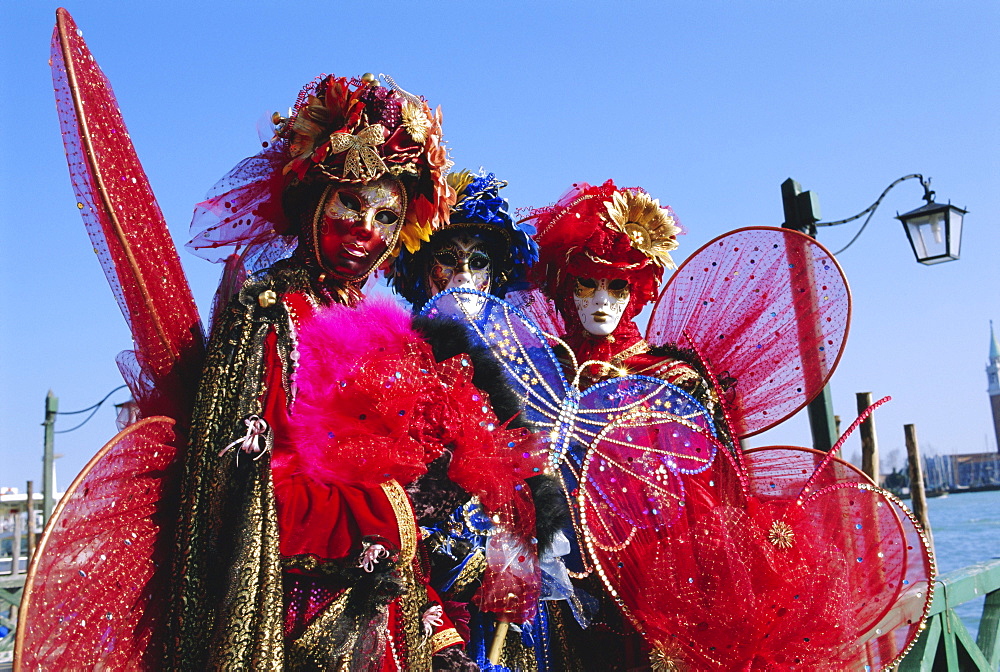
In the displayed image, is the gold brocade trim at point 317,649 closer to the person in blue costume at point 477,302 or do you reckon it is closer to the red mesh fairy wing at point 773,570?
the person in blue costume at point 477,302

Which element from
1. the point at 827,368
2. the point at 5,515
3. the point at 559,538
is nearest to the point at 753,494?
the point at 827,368

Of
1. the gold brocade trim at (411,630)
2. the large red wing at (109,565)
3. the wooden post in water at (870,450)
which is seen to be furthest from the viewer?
the wooden post in water at (870,450)

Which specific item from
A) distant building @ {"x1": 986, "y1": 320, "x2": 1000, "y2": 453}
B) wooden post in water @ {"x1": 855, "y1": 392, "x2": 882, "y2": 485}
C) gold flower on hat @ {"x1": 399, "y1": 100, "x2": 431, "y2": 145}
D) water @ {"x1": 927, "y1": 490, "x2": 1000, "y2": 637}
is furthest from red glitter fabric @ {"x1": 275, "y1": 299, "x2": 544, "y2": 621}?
distant building @ {"x1": 986, "y1": 320, "x2": 1000, "y2": 453}

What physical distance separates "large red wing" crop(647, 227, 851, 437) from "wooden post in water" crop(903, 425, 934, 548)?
7.07 meters

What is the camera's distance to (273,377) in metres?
2.08

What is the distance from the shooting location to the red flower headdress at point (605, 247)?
3.31 m

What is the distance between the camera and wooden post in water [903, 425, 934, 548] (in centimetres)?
1010

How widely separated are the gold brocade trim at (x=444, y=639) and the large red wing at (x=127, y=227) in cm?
86

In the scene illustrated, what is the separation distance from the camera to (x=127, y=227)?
80.0 inches

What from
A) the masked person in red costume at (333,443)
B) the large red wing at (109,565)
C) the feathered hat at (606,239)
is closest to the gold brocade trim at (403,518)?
the masked person in red costume at (333,443)

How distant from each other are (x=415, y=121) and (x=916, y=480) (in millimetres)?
10378

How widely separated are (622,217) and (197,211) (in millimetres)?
1632

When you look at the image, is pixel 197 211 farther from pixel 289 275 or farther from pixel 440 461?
pixel 440 461

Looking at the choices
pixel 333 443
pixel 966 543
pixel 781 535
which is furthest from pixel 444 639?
pixel 966 543
